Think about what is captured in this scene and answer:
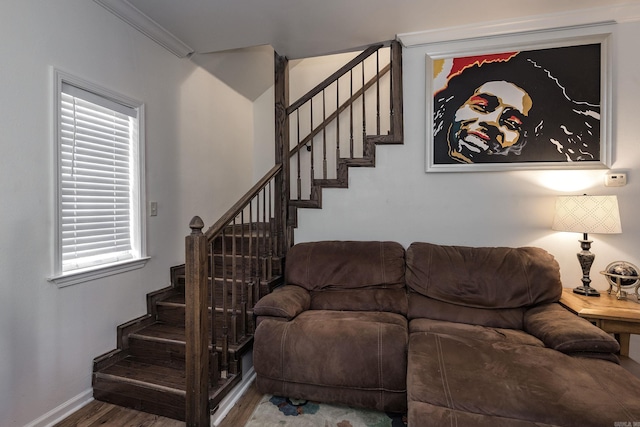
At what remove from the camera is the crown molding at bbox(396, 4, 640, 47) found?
2.13 m

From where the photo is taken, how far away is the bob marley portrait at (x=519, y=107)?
223 centimetres

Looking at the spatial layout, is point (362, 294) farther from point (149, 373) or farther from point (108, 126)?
point (108, 126)

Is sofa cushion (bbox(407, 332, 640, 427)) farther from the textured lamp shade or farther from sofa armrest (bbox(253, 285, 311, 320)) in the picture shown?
the textured lamp shade

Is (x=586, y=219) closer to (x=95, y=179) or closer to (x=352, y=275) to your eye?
(x=352, y=275)

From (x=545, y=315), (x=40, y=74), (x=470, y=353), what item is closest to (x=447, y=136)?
(x=545, y=315)

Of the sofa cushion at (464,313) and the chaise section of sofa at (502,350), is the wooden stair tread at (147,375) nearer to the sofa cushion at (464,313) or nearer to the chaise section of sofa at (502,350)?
the chaise section of sofa at (502,350)

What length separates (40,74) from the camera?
1660 millimetres

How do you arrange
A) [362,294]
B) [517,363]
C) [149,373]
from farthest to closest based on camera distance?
[362,294] → [149,373] → [517,363]

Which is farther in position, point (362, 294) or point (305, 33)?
point (305, 33)

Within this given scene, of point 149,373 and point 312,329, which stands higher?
point 312,329

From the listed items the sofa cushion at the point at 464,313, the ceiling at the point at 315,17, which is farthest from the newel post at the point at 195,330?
the ceiling at the point at 315,17

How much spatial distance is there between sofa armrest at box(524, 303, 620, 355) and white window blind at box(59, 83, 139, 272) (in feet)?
9.03

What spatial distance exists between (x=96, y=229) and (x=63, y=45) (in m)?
1.12

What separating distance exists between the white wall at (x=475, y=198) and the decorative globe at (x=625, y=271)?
7.1 inches
